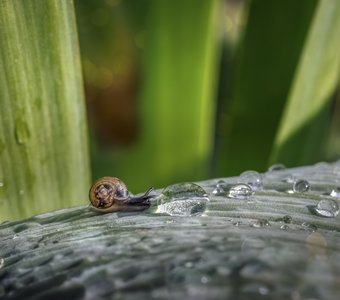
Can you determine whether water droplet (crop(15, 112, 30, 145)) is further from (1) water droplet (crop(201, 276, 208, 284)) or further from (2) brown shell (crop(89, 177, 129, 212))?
(1) water droplet (crop(201, 276, 208, 284))

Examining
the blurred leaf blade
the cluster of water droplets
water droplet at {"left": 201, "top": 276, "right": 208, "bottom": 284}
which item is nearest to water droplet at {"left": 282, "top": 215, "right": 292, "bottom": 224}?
the cluster of water droplets

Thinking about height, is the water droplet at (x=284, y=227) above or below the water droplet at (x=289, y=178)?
above

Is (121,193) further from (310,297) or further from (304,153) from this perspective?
(304,153)

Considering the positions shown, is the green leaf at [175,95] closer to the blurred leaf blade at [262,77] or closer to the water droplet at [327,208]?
the blurred leaf blade at [262,77]

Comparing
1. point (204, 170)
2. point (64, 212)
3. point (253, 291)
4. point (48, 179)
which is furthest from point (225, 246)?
point (204, 170)

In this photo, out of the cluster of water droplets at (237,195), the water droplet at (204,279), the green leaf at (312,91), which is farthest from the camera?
the green leaf at (312,91)

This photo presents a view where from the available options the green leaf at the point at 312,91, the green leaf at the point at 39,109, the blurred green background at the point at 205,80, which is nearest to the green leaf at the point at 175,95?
the blurred green background at the point at 205,80

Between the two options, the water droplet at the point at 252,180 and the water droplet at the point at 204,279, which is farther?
the water droplet at the point at 252,180

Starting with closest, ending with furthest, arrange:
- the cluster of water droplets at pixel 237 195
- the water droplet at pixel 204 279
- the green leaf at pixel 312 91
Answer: the water droplet at pixel 204 279 < the cluster of water droplets at pixel 237 195 < the green leaf at pixel 312 91
